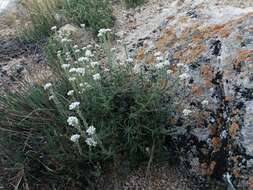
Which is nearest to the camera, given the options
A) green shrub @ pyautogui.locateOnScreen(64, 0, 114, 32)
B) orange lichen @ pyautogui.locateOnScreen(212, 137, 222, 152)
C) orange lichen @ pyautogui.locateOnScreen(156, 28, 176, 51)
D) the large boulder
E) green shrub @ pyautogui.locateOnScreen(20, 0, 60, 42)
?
the large boulder

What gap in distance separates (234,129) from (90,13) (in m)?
2.74

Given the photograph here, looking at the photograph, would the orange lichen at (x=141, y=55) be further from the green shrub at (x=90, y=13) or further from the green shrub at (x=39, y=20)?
the green shrub at (x=39, y=20)

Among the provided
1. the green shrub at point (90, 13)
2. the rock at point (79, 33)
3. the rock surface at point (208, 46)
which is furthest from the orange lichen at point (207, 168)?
the green shrub at point (90, 13)

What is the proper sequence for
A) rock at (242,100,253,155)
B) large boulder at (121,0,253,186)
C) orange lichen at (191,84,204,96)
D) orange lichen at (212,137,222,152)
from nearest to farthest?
A: rock at (242,100,253,155) < large boulder at (121,0,253,186) < orange lichen at (212,137,222,152) < orange lichen at (191,84,204,96)

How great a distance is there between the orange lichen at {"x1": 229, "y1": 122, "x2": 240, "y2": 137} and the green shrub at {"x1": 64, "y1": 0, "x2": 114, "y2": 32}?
96.8 inches

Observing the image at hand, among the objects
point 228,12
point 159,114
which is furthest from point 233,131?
point 228,12

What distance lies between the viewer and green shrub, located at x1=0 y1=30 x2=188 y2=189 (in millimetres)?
3121

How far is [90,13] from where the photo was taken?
16.9ft

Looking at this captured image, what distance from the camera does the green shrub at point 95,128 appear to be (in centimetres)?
312

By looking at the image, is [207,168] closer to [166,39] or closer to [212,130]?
[212,130]

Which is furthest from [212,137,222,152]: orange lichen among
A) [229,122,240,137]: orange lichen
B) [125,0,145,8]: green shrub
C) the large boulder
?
[125,0,145,8]: green shrub

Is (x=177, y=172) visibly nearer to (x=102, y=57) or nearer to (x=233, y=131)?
(x=233, y=131)

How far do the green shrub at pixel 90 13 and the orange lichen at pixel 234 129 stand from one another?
96.8 inches

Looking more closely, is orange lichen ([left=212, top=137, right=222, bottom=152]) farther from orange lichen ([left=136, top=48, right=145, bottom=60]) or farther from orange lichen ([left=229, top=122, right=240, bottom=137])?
orange lichen ([left=136, top=48, right=145, bottom=60])
